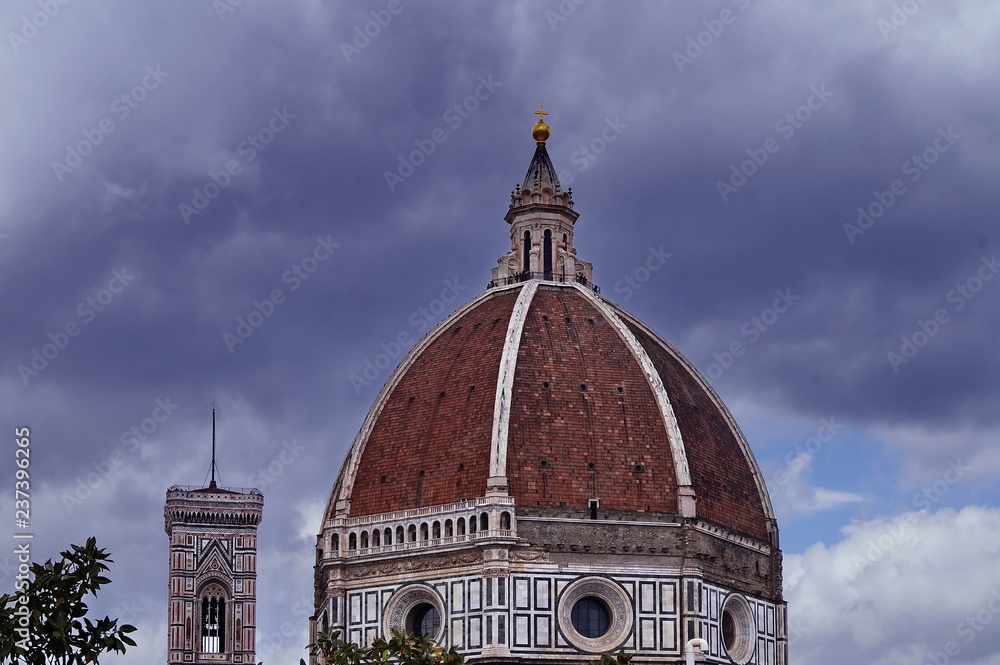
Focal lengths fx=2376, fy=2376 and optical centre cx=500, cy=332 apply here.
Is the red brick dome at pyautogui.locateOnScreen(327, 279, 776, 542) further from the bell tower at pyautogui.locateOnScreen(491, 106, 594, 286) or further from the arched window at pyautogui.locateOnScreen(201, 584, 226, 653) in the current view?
the arched window at pyautogui.locateOnScreen(201, 584, 226, 653)

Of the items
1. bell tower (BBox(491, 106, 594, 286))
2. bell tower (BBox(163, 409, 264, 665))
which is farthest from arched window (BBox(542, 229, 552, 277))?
bell tower (BBox(163, 409, 264, 665))

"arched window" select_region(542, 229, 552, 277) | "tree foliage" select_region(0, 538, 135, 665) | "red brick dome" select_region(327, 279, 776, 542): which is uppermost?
"arched window" select_region(542, 229, 552, 277)

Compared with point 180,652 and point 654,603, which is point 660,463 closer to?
point 654,603

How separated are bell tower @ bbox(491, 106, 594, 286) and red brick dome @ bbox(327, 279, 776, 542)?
3.96ft

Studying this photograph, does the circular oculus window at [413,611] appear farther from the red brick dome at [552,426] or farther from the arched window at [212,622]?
the arched window at [212,622]

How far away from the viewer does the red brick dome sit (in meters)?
77.1

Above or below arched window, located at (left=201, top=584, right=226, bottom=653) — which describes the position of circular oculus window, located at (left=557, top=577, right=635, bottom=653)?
below

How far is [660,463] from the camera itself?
78.1m

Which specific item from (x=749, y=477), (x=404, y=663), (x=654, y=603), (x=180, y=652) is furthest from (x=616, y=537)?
(x=180, y=652)

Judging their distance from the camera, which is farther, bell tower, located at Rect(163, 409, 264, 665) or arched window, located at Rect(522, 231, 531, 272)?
bell tower, located at Rect(163, 409, 264, 665)

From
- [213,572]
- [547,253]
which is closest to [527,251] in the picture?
[547,253]

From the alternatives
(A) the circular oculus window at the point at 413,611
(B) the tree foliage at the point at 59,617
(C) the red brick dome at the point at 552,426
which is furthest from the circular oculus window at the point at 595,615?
(B) the tree foliage at the point at 59,617

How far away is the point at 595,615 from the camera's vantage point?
7688 cm

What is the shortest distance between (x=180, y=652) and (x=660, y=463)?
47.7 metres
